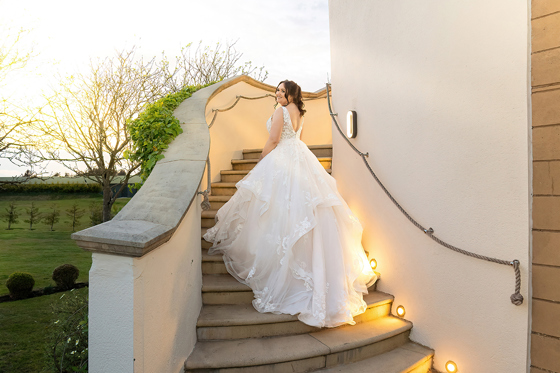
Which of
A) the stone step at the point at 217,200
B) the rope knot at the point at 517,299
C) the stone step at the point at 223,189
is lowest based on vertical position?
the rope knot at the point at 517,299

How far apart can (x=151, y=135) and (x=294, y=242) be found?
4.79ft

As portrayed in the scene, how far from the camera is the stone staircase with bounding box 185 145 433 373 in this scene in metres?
2.15

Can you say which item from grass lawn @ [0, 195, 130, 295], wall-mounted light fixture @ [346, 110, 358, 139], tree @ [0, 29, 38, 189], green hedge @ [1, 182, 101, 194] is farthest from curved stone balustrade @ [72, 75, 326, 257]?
green hedge @ [1, 182, 101, 194]

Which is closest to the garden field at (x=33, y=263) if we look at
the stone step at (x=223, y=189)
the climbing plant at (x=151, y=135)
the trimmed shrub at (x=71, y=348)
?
the trimmed shrub at (x=71, y=348)

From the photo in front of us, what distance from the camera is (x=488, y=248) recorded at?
2.24m

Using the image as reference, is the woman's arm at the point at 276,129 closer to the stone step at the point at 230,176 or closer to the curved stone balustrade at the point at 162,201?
the curved stone balustrade at the point at 162,201

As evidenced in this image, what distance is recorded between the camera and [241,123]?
5031 mm

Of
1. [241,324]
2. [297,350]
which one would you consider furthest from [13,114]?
[297,350]

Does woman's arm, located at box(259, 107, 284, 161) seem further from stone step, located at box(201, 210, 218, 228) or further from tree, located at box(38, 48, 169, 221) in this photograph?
tree, located at box(38, 48, 169, 221)

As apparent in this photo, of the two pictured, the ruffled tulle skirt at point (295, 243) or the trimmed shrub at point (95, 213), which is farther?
the trimmed shrub at point (95, 213)

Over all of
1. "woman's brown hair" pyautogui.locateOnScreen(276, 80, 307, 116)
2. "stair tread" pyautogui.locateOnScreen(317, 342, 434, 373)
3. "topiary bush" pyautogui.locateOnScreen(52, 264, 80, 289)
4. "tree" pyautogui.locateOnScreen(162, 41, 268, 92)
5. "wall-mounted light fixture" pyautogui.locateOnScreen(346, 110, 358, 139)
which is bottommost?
"topiary bush" pyautogui.locateOnScreen(52, 264, 80, 289)

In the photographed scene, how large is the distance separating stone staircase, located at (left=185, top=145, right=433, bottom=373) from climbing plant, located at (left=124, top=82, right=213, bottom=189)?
0.97 m

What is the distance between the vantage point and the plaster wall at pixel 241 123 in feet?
14.3

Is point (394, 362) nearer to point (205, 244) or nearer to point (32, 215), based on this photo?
point (205, 244)
